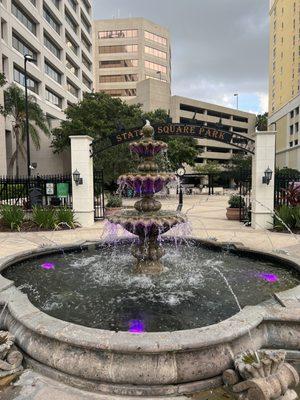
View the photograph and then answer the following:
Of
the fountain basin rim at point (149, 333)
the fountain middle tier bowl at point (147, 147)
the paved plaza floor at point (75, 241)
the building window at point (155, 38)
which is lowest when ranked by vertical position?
the paved plaza floor at point (75, 241)

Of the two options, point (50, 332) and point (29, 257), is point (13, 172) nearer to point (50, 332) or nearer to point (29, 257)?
point (29, 257)

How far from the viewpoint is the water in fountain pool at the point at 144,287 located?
4.88m

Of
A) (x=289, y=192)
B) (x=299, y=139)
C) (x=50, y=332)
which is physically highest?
(x=299, y=139)

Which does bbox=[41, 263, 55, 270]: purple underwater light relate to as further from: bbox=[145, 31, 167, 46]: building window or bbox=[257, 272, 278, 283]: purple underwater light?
Result: bbox=[145, 31, 167, 46]: building window

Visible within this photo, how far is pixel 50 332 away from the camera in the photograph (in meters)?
3.75

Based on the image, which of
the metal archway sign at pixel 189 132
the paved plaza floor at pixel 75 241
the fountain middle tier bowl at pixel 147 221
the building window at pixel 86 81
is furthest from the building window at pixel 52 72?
the fountain middle tier bowl at pixel 147 221

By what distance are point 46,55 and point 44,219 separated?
116 ft

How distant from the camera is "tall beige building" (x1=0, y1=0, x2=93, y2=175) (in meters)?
32.8

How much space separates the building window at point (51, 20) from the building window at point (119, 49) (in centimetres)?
3053

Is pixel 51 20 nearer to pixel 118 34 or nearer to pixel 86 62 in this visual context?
pixel 86 62

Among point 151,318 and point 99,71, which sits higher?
point 99,71

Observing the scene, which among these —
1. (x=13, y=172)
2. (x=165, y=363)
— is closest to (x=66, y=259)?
(x=165, y=363)

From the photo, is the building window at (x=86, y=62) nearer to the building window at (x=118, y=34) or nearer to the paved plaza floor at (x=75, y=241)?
the building window at (x=118, y=34)

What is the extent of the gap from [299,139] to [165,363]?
62774mm
